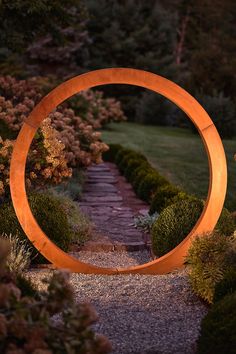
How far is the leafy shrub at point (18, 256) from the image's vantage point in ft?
19.8

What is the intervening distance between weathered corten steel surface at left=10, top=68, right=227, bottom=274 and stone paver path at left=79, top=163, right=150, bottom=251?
132 cm

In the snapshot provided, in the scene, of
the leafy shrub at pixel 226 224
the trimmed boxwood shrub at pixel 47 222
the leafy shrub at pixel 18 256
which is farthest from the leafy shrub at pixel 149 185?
the leafy shrub at pixel 18 256

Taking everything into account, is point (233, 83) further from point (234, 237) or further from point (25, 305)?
point (25, 305)

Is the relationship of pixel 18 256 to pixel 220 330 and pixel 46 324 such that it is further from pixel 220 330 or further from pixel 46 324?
pixel 46 324

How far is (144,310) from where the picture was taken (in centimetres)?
529

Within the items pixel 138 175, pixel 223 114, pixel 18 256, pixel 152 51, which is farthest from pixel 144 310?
pixel 152 51

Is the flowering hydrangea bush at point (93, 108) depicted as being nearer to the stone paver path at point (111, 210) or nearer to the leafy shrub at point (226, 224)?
the stone paver path at point (111, 210)

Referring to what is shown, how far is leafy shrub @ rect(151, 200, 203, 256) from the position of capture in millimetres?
7004

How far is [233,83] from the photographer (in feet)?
86.5

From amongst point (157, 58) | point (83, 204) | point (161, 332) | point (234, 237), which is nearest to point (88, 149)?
point (83, 204)

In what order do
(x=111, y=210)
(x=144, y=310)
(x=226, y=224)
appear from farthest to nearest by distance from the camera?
(x=111, y=210) → (x=226, y=224) → (x=144, y=310)

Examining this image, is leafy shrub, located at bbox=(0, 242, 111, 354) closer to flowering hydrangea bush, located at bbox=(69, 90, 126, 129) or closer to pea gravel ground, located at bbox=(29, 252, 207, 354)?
pea gravel ground, located at bbox=(29, 252, 207, 354)

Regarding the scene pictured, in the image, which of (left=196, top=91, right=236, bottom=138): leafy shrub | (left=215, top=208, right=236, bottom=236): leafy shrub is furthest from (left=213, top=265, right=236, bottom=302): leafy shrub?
(left=196, top=91, right=236, bottom=138): leafy shrub

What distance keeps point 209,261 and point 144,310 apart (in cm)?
A: 64
